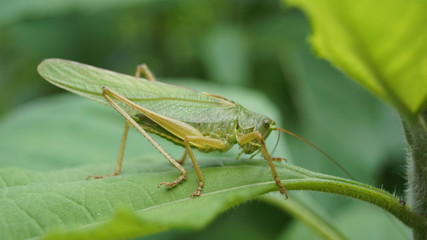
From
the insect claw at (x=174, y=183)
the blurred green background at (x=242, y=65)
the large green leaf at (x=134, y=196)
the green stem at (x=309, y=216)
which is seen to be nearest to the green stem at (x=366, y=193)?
the large green leaf at (x=134, y=196)

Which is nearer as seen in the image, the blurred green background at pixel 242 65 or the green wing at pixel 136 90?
the green wing at pixel 136 90

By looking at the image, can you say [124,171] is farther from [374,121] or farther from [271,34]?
[271,34]

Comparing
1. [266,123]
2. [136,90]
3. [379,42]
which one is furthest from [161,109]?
[379,42]

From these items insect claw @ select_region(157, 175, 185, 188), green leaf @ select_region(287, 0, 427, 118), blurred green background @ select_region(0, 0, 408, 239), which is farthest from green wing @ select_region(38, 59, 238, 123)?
green leaf @ select_region(287, 0, 427, 118)

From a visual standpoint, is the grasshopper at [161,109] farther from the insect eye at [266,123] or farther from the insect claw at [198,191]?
the insect claw at [198,191]

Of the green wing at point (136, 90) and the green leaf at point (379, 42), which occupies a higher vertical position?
the green leaf at point (379, 42)

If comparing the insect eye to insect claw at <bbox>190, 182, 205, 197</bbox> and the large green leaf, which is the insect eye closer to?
the large green leaf
